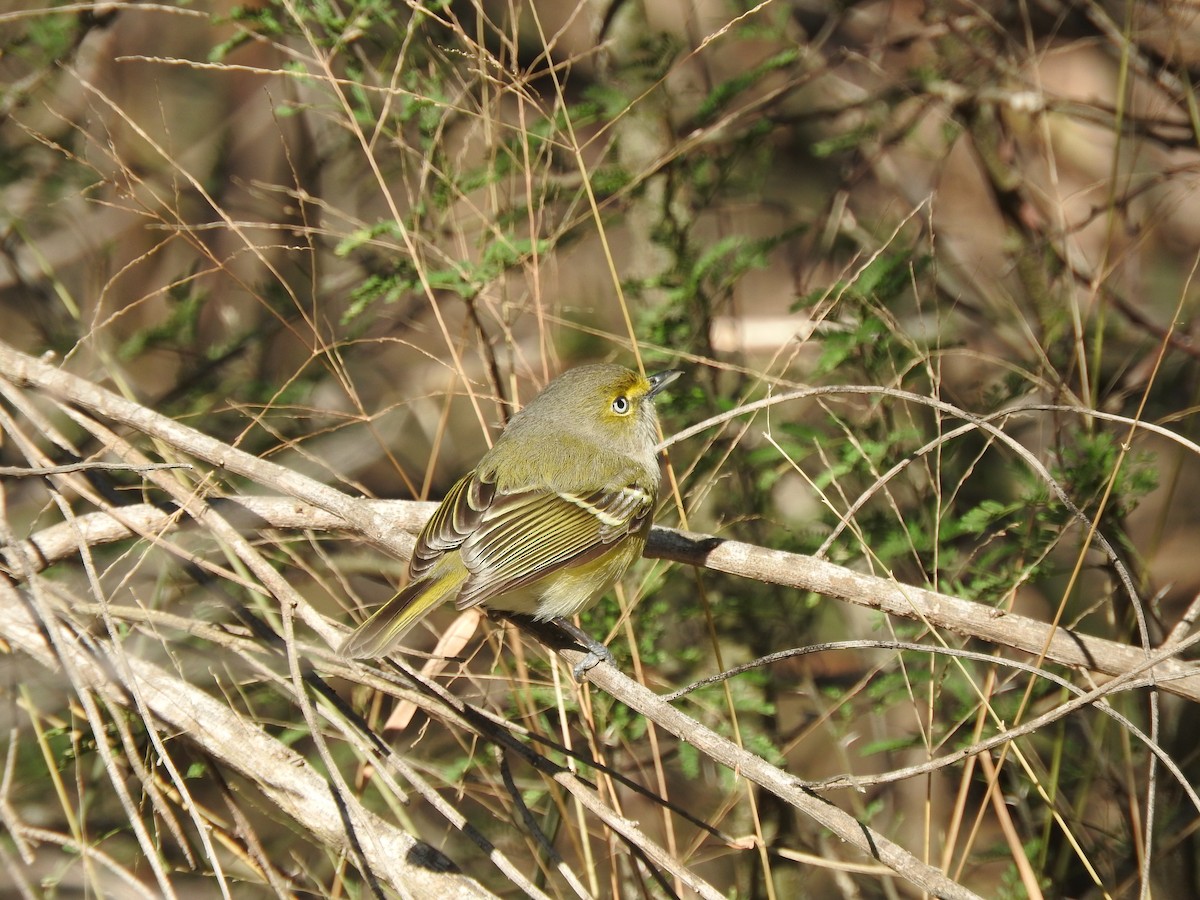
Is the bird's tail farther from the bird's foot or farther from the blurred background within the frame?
the bird's foot

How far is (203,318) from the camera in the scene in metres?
6.25

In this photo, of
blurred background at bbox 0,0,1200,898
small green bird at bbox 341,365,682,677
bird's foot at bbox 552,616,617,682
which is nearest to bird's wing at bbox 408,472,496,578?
small green bird at bbox 341,365,682,677

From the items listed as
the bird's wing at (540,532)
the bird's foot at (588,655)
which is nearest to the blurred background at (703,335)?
the bird's foot at (588,655)

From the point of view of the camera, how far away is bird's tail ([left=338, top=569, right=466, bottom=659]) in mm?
2650

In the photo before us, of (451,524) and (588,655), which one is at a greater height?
(451,524)

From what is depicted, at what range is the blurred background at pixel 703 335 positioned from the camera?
3213 millimetres

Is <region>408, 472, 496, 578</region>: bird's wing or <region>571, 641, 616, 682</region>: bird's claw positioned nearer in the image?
<region>571, 641, 616, 682</region>: bird's claw

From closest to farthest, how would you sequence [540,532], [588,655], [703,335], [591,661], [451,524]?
[591,661] → [588,655] → [451,524] → [540,532] → [703,335]

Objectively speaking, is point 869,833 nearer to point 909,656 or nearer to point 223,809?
point 909,656

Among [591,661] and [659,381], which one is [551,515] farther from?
[591,661]

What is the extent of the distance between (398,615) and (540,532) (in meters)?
0.66

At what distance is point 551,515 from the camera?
3496 mm

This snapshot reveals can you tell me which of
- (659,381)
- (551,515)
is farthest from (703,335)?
(551,515)

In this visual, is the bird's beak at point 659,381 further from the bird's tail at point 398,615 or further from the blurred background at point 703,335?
the bird's tail at point 398,615
